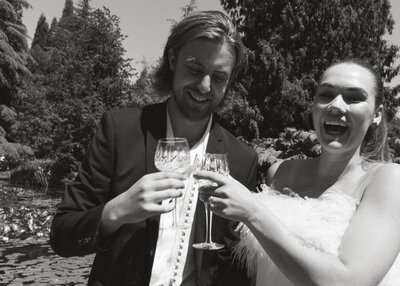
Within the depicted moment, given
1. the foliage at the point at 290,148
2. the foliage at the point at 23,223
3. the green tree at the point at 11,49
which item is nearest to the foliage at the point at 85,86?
the green tree at the point at 11,49

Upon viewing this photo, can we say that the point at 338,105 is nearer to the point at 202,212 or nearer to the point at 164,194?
the point at 202,212

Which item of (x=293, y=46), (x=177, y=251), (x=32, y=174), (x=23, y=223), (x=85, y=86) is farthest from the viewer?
(x=32, y=174)

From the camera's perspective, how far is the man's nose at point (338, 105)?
2.51 meters

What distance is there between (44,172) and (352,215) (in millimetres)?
24457

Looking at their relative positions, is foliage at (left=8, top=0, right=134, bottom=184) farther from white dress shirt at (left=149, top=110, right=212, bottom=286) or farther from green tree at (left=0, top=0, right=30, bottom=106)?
white dress shirt at (left=149, top=110, right=212, bottom=286)

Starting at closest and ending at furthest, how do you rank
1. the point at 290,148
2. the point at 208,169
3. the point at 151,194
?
the point at 151,194
the point at 208,169
the point at 290,148

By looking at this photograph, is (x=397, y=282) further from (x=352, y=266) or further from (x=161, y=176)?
(x=161, y=176)

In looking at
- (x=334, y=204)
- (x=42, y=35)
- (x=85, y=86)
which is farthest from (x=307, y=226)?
(x=42, y=35)

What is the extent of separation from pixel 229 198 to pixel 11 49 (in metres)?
26.6

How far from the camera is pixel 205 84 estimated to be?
2.52 m

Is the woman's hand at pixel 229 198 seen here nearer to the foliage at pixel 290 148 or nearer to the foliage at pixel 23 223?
the foliage at pixel 23 223

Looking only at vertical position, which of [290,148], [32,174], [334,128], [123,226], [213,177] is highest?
[334,128]

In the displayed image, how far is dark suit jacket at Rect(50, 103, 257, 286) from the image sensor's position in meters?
2.25

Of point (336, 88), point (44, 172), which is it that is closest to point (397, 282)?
point (336, 88)
